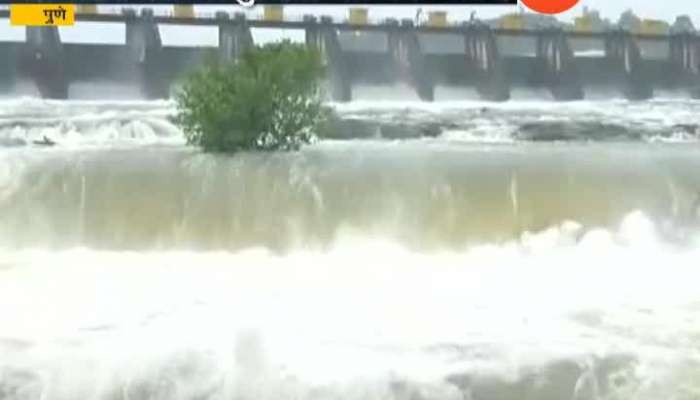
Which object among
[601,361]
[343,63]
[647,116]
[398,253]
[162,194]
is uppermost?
[343,63]

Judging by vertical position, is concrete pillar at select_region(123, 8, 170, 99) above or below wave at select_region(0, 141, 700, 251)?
above

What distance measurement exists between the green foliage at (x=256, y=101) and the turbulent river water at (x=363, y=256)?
3 centimetres

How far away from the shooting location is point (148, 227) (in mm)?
1459

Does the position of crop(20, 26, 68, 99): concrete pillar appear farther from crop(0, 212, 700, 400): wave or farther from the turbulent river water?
crop(0, 212, 700, 400): wave

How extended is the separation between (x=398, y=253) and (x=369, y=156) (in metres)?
0.17

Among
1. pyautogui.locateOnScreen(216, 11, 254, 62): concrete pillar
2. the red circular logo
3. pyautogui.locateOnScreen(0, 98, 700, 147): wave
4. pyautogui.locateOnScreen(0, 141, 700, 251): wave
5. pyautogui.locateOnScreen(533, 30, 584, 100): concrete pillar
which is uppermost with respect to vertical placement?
the red circular logo

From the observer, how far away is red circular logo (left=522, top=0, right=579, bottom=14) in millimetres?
1391

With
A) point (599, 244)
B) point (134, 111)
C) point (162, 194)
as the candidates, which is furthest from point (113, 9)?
point (599, 244)

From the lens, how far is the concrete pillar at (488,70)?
1.49m

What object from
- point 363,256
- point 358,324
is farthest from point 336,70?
point 358,324

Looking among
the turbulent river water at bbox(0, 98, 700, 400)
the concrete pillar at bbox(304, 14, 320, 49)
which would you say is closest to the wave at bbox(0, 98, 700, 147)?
the turbulent river water at bbox(0, 98, 700, 400)

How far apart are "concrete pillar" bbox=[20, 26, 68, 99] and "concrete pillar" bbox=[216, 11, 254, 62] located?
264 mm

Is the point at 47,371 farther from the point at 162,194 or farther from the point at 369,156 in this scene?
the point at 369,156

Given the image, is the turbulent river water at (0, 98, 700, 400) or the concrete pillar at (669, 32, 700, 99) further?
the concrete pillar at (669, 32, 700, 99)
